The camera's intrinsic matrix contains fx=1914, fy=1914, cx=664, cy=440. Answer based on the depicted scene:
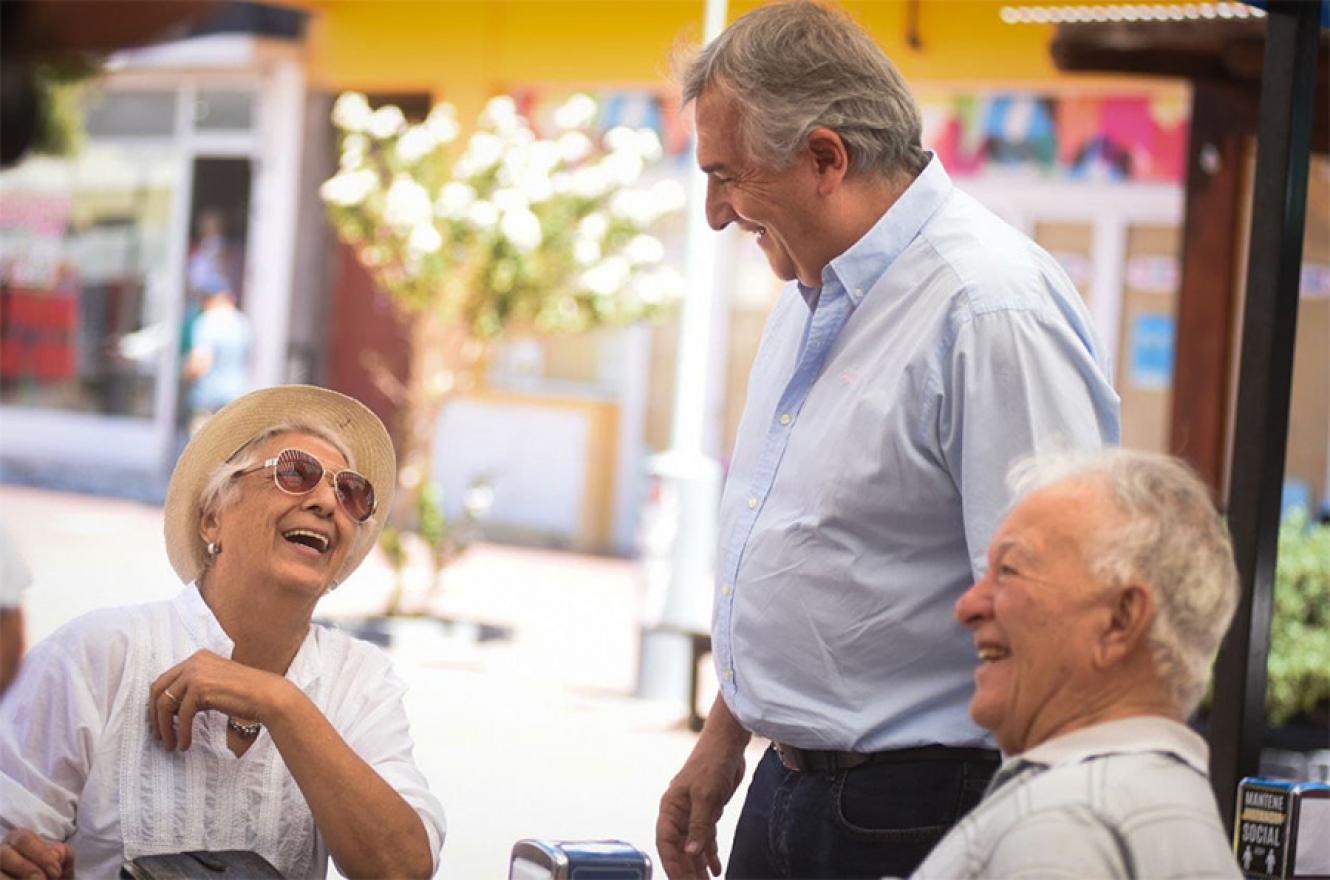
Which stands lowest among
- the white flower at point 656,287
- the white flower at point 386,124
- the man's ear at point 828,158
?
the white flower at point 656,287

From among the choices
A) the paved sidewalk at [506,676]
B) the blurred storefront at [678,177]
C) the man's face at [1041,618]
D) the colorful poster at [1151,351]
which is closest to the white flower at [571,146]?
the blurred storefront at [678,177]

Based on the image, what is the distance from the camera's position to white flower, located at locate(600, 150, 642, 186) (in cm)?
976

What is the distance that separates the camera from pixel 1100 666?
1.82 metres

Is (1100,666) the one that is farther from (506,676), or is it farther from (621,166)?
(621,166)

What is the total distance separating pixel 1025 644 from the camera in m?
1.85

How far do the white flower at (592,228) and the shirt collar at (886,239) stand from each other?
736cm

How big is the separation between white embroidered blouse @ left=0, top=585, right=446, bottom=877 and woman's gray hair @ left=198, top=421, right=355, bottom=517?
16 cm

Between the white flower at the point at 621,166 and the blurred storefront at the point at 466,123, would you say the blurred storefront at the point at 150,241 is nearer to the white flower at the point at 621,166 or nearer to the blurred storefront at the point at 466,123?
the blurred storefront at the point at 466,123

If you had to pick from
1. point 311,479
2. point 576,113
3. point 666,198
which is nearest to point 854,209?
point 311,479

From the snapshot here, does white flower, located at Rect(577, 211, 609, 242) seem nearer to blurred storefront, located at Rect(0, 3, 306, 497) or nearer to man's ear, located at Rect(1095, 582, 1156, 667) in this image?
blurred storefront, located at Rect(0, 3, 306, 497)

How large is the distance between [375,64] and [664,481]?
7.34 m

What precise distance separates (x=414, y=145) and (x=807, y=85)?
7.36 metres

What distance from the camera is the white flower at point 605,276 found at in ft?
31.8

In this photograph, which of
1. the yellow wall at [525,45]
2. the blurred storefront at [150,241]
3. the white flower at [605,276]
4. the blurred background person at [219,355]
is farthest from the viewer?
the blurred storefront at [150,241]
